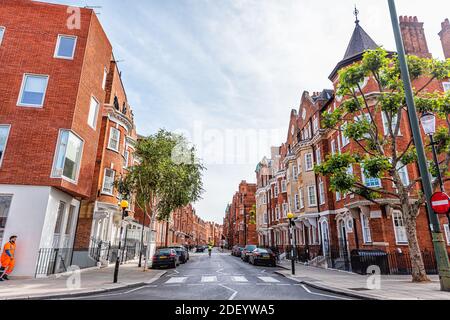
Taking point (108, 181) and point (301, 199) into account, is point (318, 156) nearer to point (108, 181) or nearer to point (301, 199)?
point (301, 199)

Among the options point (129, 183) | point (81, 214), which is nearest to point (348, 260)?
point (129, 183)

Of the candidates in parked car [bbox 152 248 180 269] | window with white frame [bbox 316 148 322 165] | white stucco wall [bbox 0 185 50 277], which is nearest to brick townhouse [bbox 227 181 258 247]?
window with white frame [bbox 316 148 322 165]

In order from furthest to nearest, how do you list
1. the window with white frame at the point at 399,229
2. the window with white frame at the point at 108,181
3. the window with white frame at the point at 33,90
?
the window with white frame at the point at 108,181 < the window with white frame at the point at 399,229 < the window with white frame at the point at 33,90

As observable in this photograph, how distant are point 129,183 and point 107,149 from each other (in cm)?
399

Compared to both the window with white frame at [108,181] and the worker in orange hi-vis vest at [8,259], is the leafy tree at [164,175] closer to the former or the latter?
the window with white frame at [108,181]

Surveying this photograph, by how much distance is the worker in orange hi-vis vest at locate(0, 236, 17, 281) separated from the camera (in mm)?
11956

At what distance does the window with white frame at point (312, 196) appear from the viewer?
26.2 meters

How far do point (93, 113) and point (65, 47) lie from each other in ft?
14.2

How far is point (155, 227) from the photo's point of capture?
3906cm

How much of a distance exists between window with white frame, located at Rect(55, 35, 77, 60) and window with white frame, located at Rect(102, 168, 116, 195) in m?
8.57

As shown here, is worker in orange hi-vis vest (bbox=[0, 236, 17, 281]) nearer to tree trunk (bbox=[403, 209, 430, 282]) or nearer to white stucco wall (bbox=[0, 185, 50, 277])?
white stucco wall (bbox=[0, 185, 50, 277])

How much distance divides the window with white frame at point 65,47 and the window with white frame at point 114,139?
6.76 metres

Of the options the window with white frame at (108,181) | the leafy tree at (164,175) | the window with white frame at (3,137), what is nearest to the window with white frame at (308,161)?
the leafy tree at (164,175)
